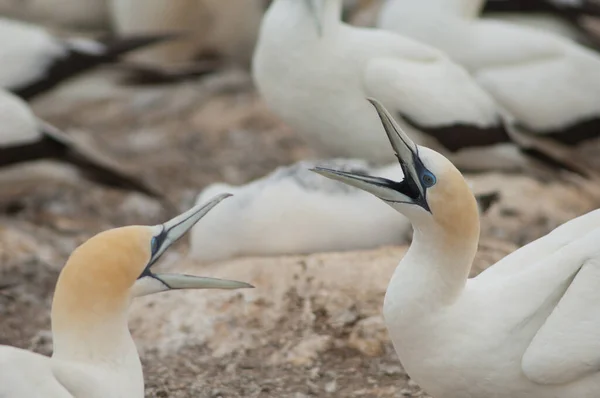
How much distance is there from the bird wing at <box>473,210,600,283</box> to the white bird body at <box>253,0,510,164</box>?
210 centimetres

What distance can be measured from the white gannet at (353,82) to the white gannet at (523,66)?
691 mm

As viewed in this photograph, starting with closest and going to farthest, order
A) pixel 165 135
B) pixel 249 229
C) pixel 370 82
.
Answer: pixel 249 229
pixel 370 82
pixel 165 135

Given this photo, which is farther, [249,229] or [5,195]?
[5,195]

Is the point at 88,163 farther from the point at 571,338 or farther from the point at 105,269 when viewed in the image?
the point at 571,338

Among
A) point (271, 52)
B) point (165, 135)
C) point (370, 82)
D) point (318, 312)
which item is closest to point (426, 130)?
point (370, 82)

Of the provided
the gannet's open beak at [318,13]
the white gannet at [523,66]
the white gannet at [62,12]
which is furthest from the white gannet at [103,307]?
the white gannet at [62,12]

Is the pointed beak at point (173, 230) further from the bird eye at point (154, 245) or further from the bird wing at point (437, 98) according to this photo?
the bird wing at point (437, 98)

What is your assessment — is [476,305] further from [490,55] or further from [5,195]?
[5,195]

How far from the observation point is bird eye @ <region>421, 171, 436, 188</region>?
3.82 meters

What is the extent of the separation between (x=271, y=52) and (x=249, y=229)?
40.2 inches

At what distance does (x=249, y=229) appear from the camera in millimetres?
5625

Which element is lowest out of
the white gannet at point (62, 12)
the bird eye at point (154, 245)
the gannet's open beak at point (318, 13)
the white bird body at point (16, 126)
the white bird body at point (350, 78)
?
the white gannet at point (62, 12)

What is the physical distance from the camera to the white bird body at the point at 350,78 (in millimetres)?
6211

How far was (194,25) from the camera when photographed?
993 cm
